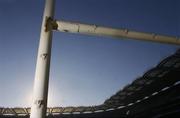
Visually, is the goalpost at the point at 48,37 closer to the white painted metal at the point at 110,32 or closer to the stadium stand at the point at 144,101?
the white painted metal at the point at 110,32

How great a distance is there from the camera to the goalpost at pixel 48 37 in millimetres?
3990

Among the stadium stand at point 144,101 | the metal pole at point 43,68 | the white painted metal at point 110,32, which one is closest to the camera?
the metal pole at point 43,68

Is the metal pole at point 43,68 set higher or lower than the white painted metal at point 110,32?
lower

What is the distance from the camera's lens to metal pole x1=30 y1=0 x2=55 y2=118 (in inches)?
156

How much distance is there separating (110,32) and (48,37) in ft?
3.99

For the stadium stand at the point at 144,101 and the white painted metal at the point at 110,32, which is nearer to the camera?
the white painted metal at the point at 110,32

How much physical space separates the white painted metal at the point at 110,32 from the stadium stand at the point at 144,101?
1589 centimetres

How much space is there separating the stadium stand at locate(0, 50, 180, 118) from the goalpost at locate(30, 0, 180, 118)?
53.1 feet

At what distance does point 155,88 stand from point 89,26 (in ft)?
92.9

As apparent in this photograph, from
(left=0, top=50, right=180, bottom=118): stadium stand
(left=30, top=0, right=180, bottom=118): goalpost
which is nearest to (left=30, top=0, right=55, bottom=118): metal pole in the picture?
(left=30, top=0, right=180, bottom=118): goalpost

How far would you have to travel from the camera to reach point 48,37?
445 cm

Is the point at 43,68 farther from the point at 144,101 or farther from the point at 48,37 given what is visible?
the point at 144,101

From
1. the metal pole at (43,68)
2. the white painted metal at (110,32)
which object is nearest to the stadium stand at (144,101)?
the white painted metal at (110,32)

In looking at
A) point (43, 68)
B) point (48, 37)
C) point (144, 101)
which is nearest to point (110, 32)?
point (48, 37)
